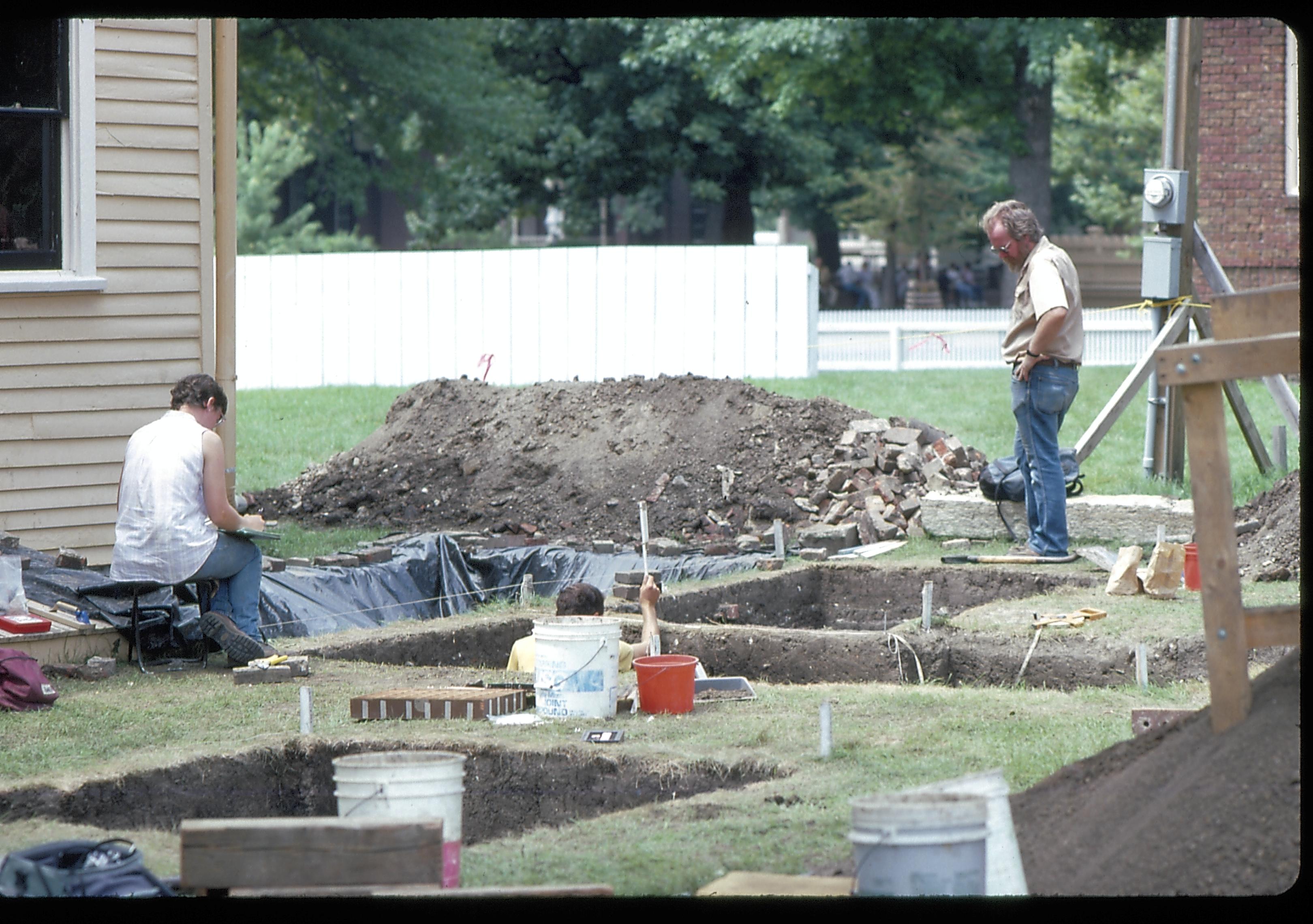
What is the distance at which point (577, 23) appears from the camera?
3409cm

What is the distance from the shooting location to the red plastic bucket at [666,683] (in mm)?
6379

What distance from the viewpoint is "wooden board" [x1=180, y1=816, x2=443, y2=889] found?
376 cm

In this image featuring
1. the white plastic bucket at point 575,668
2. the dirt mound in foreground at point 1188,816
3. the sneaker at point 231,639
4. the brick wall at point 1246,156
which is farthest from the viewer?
the brick wall at point 1246,156

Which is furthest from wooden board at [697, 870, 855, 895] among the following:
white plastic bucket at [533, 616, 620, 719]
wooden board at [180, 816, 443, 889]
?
white plastic bucket at [533, 616, 620, 719]

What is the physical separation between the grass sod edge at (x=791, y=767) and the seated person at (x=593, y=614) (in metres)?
0.62

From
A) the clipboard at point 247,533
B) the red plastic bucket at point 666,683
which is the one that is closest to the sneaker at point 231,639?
the clipboard at point 247,533

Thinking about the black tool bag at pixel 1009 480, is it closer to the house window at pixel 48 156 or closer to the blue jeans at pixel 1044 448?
the blue jeans at pixel 1044 448

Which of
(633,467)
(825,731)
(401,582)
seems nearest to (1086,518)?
(633,467)

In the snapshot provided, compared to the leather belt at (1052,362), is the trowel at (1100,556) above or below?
below

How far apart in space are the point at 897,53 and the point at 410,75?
9.31 m

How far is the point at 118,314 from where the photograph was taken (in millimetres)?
9883

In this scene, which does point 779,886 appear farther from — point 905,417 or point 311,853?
point 905,417

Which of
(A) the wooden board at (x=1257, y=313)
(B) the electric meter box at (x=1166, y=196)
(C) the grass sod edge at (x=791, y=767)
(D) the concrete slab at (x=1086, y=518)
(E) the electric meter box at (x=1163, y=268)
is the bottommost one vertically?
(C) the grass sod edge at (x=791, y=767)

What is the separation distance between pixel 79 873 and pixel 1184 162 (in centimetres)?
1074
